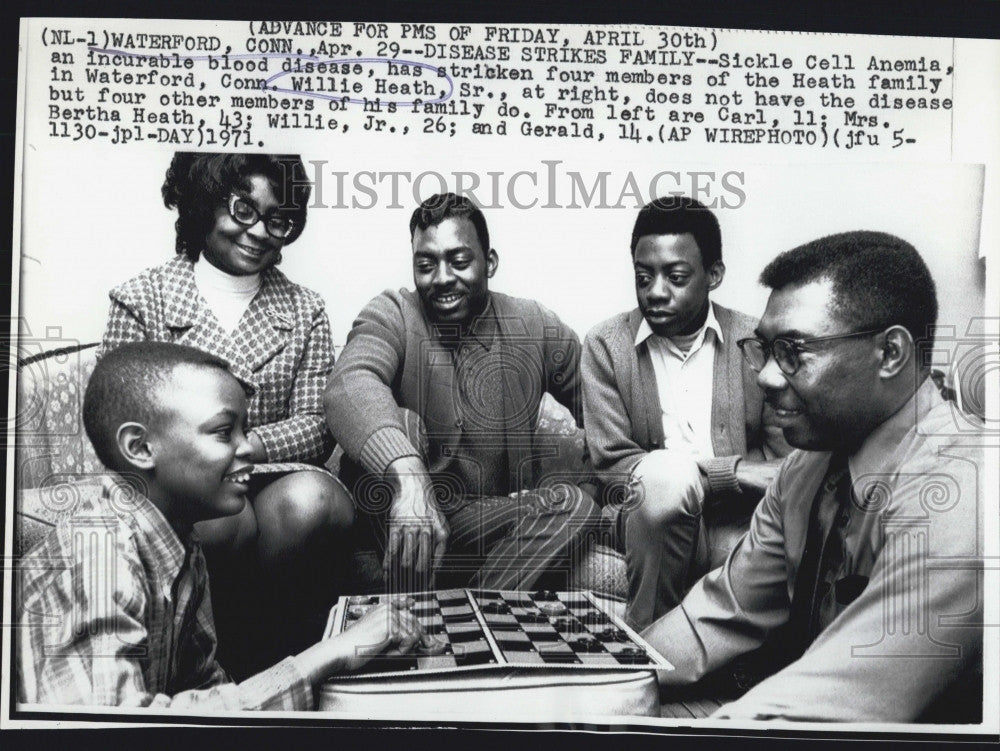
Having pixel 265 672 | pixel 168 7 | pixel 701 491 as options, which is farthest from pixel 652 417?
pixel 168 7

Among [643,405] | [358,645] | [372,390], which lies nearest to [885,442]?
[643,405]

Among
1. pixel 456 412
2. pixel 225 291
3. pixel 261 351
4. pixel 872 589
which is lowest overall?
pixel 872 589

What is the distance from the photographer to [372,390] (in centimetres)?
288

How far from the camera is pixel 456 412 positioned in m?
2.91

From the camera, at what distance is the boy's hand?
275 cm

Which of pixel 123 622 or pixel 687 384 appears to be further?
pixel 687 384

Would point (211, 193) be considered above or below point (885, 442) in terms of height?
above

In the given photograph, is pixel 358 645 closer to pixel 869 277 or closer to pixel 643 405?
pixel 643 405

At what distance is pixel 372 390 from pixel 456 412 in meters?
0.25

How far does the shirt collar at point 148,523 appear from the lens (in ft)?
9.11

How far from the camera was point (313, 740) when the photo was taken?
9.27 ft

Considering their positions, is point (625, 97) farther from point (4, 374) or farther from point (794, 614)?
point (4, 374)

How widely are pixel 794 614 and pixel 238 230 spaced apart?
1965mm

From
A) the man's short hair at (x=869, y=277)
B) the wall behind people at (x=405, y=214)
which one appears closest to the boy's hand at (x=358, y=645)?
the wall behind people at (x=405, y=214)
